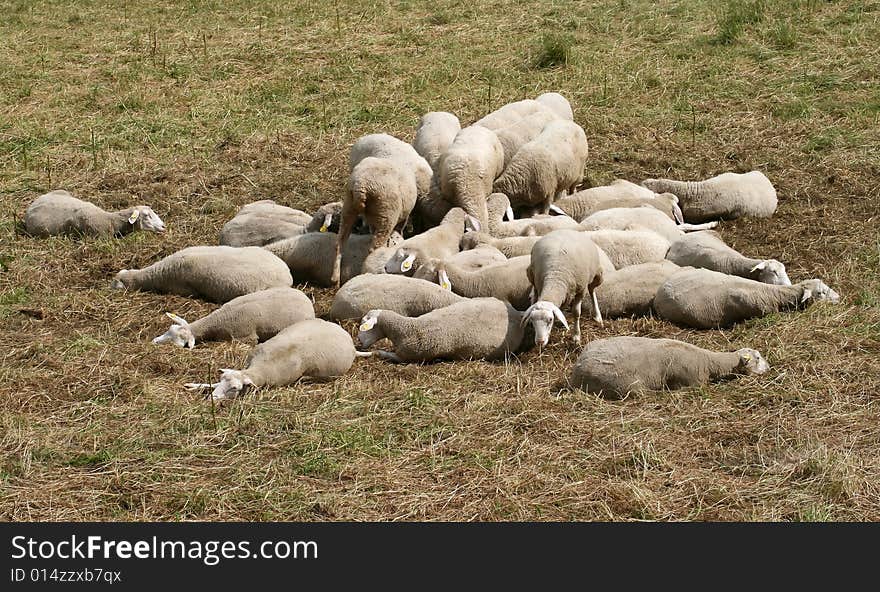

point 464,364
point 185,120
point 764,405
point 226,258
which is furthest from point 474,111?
point 764,405

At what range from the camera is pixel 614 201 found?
31.0 feet

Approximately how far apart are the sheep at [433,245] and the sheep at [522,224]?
1.00 feet

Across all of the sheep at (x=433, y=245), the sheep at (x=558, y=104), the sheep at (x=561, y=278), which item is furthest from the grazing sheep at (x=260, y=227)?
the sheep at (x=558, y=104)

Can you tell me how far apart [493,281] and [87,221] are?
3.59m

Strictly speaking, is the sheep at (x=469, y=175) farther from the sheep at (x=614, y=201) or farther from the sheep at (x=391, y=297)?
the sheep at (x=391, y=297)

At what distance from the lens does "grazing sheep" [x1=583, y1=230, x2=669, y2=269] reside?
8.33 m

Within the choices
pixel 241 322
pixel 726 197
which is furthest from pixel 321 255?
pixel 726 197

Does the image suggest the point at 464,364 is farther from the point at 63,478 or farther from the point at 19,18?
the point at 19,18

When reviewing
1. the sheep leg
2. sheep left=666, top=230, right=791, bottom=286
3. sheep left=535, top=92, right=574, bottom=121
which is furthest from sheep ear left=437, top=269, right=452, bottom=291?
sheep left=535, top=92, right=574, bottom=121

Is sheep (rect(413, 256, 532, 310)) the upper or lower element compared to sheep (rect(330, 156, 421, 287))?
lower

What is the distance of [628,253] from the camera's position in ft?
27.4

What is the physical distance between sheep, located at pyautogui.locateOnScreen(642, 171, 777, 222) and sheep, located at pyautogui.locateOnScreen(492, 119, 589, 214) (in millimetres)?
956

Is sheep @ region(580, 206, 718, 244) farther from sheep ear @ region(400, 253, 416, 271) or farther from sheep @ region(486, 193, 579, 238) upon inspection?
sheep ear @ region(400, 253, 416, 271)

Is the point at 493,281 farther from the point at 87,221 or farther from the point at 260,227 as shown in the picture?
the point at 87,221
